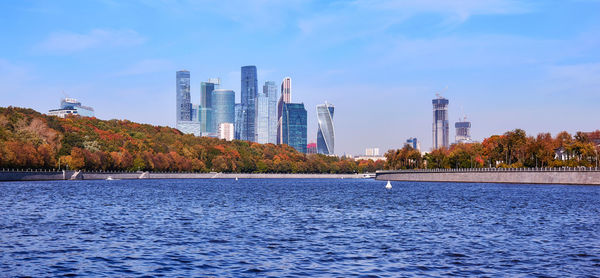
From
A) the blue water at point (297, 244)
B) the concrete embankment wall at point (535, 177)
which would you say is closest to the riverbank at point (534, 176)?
the concrete embankment wall at point (535, 177)

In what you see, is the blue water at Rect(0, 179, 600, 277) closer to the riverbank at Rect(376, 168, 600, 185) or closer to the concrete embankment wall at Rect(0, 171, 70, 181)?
the riverbank at Rect(376, 168, 600, 185)

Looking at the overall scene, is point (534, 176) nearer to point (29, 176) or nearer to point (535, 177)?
point (535, 177)

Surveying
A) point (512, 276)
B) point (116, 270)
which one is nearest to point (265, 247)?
point (116, 270)

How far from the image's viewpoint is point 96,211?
62469mm

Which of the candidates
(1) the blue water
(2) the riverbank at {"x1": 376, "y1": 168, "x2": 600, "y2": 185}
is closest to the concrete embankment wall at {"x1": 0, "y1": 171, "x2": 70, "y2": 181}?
(1) the blue water

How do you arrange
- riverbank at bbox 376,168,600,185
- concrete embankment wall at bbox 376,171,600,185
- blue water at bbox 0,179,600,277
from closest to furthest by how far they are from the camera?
blue water at bbox 0,179,600,277 < concrete embankment wall at bbox 376,171,600,185 < riverbank at bbox 376,168,600,185

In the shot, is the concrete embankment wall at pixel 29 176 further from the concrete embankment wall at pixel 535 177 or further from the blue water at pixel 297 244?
the concrete embankment wall at pixel 535 177

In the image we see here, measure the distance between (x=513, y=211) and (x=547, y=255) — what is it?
31.8 metres

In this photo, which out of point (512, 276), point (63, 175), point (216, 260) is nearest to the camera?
point (512, 276)

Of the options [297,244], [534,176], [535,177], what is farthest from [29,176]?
[297,244]

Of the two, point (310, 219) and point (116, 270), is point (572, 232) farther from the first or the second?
point (116, 270)

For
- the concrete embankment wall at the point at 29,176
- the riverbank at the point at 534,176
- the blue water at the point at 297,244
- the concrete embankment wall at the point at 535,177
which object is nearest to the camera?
the blue water at the point at 297,244

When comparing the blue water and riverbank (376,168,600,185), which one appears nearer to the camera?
the blue water

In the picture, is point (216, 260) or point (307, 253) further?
point (307, 253)
